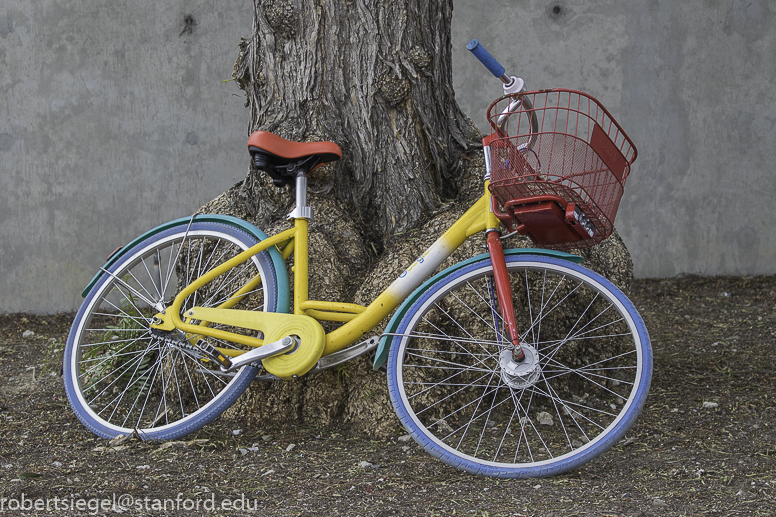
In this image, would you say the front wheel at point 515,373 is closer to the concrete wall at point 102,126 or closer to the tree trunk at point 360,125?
the tree trunk at point 360,125

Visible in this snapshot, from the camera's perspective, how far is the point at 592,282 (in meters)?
2.11

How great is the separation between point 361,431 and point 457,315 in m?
0.58

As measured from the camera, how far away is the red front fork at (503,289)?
6.89ft

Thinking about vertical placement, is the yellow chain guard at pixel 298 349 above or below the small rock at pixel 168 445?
above

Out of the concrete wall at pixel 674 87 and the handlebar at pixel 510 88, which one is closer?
the handlebar at pixel 510 88

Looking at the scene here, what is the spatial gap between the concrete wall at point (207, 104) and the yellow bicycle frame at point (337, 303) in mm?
3030

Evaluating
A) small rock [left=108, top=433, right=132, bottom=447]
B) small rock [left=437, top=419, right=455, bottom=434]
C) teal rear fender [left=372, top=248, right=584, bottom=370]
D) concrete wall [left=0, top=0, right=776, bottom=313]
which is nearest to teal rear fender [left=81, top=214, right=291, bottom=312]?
teal rear fender [left=372, top=248, right=584, bottom=370]

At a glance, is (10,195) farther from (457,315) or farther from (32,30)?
(457,315)

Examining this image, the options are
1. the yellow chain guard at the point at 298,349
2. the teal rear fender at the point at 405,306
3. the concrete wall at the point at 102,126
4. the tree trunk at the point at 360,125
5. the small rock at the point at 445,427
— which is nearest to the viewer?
the teal rear fender at the point at 405,306

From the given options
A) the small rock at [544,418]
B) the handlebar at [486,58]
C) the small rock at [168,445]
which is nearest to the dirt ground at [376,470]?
the small rock at [168,445]

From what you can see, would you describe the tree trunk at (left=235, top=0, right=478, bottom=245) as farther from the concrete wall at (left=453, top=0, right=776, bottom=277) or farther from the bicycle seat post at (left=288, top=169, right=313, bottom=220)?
the concrete wall at (left=453, top=0, right=776, bottom=277)

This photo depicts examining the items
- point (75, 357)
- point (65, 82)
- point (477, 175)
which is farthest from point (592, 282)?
point (65, 82)

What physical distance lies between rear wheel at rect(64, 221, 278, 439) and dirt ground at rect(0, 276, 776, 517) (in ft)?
A: 0.50

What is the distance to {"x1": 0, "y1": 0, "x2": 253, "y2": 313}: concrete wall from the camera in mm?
5230
